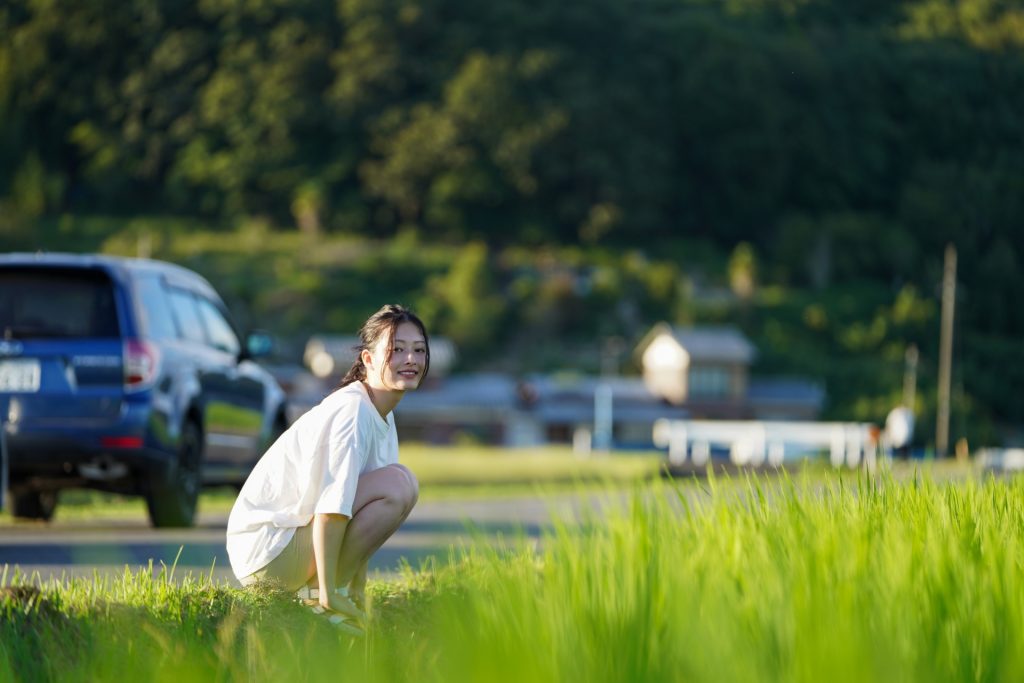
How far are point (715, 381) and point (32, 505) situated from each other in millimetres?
79963

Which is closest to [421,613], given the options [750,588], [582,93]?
[750,588]

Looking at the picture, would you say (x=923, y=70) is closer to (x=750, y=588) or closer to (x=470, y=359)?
(x=470, y=359)

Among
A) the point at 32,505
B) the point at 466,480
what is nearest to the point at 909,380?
the point at 466,480

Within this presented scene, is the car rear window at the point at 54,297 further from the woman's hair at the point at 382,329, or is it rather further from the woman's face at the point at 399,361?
the woman's face at the point at 399,361

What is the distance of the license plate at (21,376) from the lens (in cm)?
1259

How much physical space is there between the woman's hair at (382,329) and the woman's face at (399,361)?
0.5 inches

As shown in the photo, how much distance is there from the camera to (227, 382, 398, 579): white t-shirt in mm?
6059

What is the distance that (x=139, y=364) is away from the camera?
41.6ft

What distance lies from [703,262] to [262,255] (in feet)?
97.8

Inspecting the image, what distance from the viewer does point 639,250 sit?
12325cm

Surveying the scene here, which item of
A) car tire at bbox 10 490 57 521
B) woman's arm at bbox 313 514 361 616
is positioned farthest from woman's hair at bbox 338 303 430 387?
car tire at bbox 10 490 57 521

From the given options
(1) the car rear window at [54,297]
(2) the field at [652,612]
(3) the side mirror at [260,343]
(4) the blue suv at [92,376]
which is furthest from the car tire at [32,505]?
(2) the field at [652,612]

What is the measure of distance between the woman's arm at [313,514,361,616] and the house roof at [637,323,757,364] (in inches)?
3352

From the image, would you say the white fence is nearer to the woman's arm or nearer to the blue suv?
the blue suv
